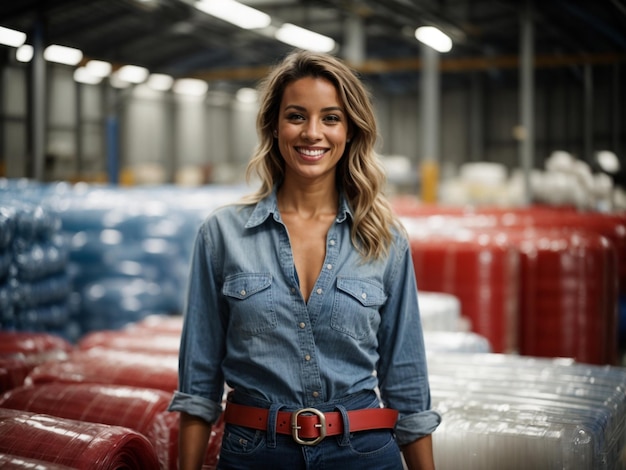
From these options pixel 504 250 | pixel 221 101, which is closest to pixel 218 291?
pixel 504 250

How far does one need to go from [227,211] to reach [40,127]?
5044 millimetres

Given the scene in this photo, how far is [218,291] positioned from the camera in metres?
2.23

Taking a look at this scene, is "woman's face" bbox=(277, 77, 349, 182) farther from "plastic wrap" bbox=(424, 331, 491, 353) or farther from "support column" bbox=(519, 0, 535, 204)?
"support column" bbox=(519, 0, 535, 204)

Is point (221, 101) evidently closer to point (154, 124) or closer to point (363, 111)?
point (154, 124)

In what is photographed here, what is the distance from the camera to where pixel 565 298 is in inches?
228

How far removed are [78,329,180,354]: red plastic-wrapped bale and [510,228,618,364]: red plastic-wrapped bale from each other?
2.85m

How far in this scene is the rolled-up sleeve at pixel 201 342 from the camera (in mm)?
2193

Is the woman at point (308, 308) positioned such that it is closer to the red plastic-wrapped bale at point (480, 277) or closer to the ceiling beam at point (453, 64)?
the red plastic-wrapped bale at point (480, 277)

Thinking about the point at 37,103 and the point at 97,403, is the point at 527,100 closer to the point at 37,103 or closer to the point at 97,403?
the point at 37,103

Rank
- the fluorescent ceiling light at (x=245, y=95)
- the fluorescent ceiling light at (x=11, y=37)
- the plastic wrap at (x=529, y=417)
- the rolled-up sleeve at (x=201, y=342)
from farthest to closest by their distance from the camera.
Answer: the fluorescent ceiling light at (x=245, y=95) < the fluorescent ceiling light at (x=11, y=37) < the plastic wrap at (x=529, y=417) < the rolled-up sleeve at (x=201, y=342)

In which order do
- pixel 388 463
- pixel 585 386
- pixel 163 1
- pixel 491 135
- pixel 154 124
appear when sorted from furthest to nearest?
pixel 491 135, pixel 154 124, pixel 163 1, pixel 585 386, pixel 388 463

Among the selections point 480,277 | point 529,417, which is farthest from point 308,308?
point 480,277

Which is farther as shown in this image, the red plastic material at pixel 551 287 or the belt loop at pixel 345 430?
the red plastic material at pixel 551 287

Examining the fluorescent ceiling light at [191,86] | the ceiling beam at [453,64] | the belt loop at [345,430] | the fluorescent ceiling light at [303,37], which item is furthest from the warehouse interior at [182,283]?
the fluorescent ceiling light at [191,86]
